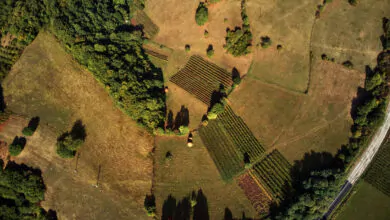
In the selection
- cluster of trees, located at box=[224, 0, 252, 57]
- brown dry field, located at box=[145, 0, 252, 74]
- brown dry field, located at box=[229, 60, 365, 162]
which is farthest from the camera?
brown dry field, located at box=[145, 0, 252, 74]

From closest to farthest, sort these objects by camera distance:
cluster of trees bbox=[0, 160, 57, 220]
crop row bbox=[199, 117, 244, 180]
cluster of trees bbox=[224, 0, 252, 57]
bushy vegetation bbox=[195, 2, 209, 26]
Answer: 1. cluster of trees bbox=[0, 160, 57, 220]
2. crop row bbox=[199, 117, 244, 180]
3. cluster of trees bbox=[224, 0, 252, 57]
4. bushy vegetation bbox=[195, 2, 209, 26]

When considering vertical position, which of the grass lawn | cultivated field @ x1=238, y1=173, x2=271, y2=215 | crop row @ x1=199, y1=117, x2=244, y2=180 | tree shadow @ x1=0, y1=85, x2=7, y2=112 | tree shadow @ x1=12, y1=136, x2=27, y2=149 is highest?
tree shadow @ x1=0, y1=85, x2=7, y2=112

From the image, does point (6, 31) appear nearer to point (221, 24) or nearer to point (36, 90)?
point (36, 90)

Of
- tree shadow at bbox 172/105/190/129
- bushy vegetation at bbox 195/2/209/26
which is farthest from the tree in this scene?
bushy vegetation at bbox 195/2/209/26

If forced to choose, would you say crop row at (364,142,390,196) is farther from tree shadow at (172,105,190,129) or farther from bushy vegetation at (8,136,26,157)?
bushy vegetation at (8,136,26,157)

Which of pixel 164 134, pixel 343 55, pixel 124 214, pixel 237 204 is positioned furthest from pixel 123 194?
pixel 343 55

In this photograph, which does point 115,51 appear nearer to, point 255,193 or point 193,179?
point 193,179
